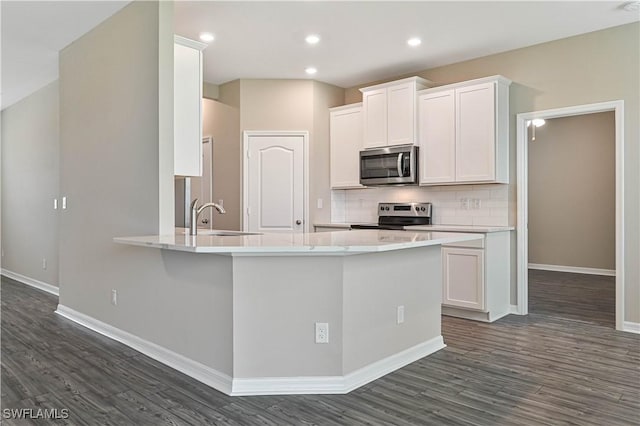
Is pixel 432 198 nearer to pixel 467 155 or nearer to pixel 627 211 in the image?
pixel 467 155

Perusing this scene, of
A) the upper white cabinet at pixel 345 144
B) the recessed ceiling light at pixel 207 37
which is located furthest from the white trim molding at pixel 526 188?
the recessed ceiling light at pixel 207 37

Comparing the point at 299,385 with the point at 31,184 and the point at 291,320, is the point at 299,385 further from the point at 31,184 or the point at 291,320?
the point at 31,184

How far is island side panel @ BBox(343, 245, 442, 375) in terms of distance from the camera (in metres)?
2.85

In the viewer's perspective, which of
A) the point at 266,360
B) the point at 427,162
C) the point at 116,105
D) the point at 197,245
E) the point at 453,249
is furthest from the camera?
the point at 427,162

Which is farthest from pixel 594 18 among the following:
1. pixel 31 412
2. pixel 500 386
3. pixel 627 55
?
pixel 31 412

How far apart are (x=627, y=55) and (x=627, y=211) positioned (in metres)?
1.38

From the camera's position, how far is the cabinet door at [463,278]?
445cm

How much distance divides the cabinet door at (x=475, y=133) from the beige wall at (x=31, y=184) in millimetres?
4739

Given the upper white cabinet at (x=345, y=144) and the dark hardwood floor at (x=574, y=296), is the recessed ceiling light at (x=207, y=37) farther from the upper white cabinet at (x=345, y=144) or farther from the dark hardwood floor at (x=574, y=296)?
the dark hardwood floor at (x=574, y=296)

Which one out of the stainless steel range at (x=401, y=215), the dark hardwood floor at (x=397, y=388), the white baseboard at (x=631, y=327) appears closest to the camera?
the dark hardwood floor at (x=397, y=388)

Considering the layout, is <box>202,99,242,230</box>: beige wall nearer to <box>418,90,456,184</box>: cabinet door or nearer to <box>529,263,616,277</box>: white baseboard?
<box>418,90,456,184</box>: cabinet door

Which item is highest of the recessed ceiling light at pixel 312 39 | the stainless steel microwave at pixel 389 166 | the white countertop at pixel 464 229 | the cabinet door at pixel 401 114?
the recessed ceiling light at pixel 312 39

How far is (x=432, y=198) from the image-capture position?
5445 millimetres

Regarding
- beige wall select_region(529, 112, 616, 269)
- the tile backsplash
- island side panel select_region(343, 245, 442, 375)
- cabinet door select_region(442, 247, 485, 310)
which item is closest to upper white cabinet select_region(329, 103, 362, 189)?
the tile backsplash
